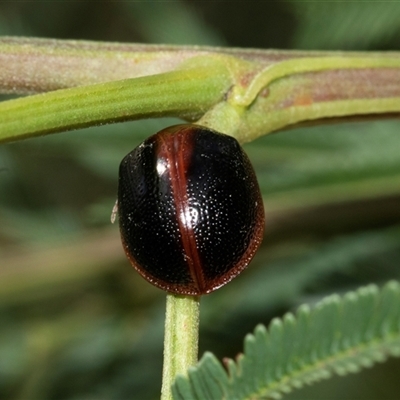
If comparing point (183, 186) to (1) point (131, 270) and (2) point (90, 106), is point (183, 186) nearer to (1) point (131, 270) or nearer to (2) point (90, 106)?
(2) point (90, 106)

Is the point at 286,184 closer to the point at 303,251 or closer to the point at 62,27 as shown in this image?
the point at 303,251

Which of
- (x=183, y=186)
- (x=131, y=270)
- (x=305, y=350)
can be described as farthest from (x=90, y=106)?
(x=131, y=270)

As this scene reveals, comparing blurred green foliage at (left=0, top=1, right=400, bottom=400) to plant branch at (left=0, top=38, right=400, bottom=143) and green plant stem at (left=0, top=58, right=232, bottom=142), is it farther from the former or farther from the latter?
green plant stem at (left=0, top=58, right=232, bottom=142)

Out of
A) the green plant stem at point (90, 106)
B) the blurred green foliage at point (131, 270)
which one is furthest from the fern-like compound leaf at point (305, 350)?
the blurred green foliage at point (131, 270)

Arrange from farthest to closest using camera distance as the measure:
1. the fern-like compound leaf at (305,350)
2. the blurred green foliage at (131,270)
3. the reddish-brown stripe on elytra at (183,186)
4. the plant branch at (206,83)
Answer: the blurred green foliage at (131,270) → the reddish-brown stripe on elytra at (183,186) → the plant branch at (206,83) → the fern-like compound leaf at (305,350)

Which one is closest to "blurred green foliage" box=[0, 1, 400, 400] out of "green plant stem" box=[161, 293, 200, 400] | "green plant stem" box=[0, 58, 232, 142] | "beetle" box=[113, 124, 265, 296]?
"beetle" box=[113, 124, 265, 296]

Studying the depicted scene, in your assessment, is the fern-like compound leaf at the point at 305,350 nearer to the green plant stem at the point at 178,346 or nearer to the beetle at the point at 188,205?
the green plant stem at the point at 178,346

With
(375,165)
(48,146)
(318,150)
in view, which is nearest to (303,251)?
(318,150)
